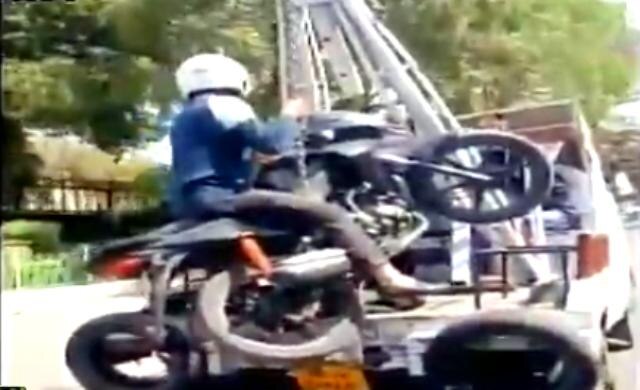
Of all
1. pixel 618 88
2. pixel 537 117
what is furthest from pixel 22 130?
pixel 618 88

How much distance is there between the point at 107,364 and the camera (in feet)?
5.31

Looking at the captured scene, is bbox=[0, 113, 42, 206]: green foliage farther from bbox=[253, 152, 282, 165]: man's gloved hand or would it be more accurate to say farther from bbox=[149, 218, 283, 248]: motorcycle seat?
bbox=[253, 152, 282, 165]: man's gloved hand

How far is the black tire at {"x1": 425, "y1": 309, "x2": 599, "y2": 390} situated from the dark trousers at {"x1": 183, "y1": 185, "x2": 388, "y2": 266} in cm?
15

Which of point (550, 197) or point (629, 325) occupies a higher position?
point (550, 197)

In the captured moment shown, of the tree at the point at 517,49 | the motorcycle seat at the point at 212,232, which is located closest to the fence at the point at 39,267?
the motorcycle seat at the point at 212,232

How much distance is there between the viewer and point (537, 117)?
1579 millimetres

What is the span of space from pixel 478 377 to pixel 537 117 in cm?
37

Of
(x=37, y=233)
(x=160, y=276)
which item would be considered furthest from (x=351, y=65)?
(x=37, y=233)

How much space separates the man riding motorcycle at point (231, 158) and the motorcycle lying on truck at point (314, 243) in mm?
17

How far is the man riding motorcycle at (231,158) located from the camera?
156cm

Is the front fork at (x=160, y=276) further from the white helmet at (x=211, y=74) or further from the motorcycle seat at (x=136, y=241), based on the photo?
the white helmet at (x=211, y=74)

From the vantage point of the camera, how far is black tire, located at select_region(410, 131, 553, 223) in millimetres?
1557

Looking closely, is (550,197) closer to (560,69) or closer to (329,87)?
(560,69)

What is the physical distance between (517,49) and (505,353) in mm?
421
